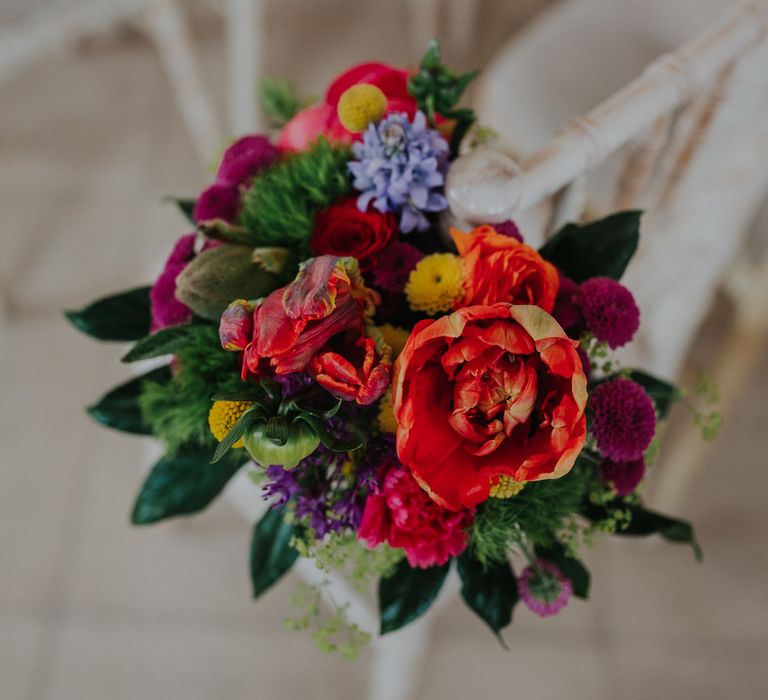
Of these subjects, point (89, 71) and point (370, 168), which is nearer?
point (370, 168)

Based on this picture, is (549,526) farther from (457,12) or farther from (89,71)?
(89,71)

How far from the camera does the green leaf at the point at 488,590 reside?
57cm

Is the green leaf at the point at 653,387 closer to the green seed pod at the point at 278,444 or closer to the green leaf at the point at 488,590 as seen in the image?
the green leaf at the point at 488,590

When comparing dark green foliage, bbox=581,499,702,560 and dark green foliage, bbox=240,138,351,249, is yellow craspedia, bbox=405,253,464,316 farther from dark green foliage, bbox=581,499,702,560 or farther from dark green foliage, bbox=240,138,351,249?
dark green foliage, bbox=581,499,702,560

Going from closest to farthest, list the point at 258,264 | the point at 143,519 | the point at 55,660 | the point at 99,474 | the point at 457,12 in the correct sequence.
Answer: the point at 258,264 → the point at 143,519 → the point at 55,660 → the point at 99,474 → the point at 457,12

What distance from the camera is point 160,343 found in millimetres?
532

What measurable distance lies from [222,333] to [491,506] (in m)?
0.22

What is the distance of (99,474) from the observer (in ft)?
4.44

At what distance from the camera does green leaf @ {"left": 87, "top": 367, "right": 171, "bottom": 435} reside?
65cm

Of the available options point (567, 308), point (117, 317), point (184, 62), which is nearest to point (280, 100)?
point (117, 317)

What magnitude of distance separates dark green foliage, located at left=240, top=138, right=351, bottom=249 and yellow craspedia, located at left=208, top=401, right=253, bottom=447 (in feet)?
0.47

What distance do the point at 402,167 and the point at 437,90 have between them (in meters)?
0.09

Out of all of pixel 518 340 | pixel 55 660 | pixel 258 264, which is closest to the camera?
pixel 518 340

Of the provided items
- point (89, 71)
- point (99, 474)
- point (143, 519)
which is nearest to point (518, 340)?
point (143, 519)
